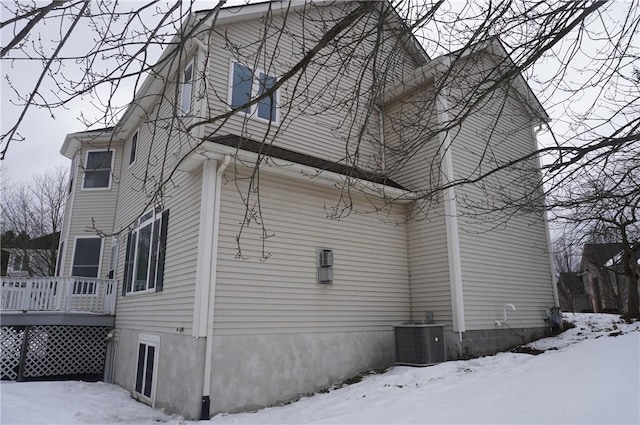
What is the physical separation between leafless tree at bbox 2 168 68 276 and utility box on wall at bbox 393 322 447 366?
76.3 feet

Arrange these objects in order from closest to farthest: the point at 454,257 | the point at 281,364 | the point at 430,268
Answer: the point at 281,364 < the point at 454,257 < the point at 430,268

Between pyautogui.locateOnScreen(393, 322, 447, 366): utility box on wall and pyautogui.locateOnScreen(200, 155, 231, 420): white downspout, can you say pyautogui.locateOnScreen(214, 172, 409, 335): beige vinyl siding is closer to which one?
pyautogui.locateOnScreen(200, 155, 231, 420): white downspout

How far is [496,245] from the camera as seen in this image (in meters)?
10.3

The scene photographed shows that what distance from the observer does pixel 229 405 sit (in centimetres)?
682

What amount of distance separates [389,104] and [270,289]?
6.31m

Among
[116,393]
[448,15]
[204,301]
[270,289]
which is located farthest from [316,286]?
[448,15]

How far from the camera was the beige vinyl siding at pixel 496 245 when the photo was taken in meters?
9.38

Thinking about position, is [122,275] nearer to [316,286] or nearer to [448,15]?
[316,286]

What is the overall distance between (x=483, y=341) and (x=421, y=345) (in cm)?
177

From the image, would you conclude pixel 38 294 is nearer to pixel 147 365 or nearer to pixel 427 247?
pixel 147 365

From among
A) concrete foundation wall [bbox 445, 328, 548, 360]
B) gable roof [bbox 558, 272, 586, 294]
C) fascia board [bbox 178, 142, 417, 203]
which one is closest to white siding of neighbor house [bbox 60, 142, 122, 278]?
fascia board [bbox 178, 142, 417, 203]

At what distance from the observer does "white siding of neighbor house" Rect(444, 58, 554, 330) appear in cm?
939

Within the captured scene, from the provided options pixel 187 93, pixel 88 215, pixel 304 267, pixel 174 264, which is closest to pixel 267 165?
pixel 304 267

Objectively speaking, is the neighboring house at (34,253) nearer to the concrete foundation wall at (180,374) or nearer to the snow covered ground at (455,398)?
the snow covered ground at (455,398)
